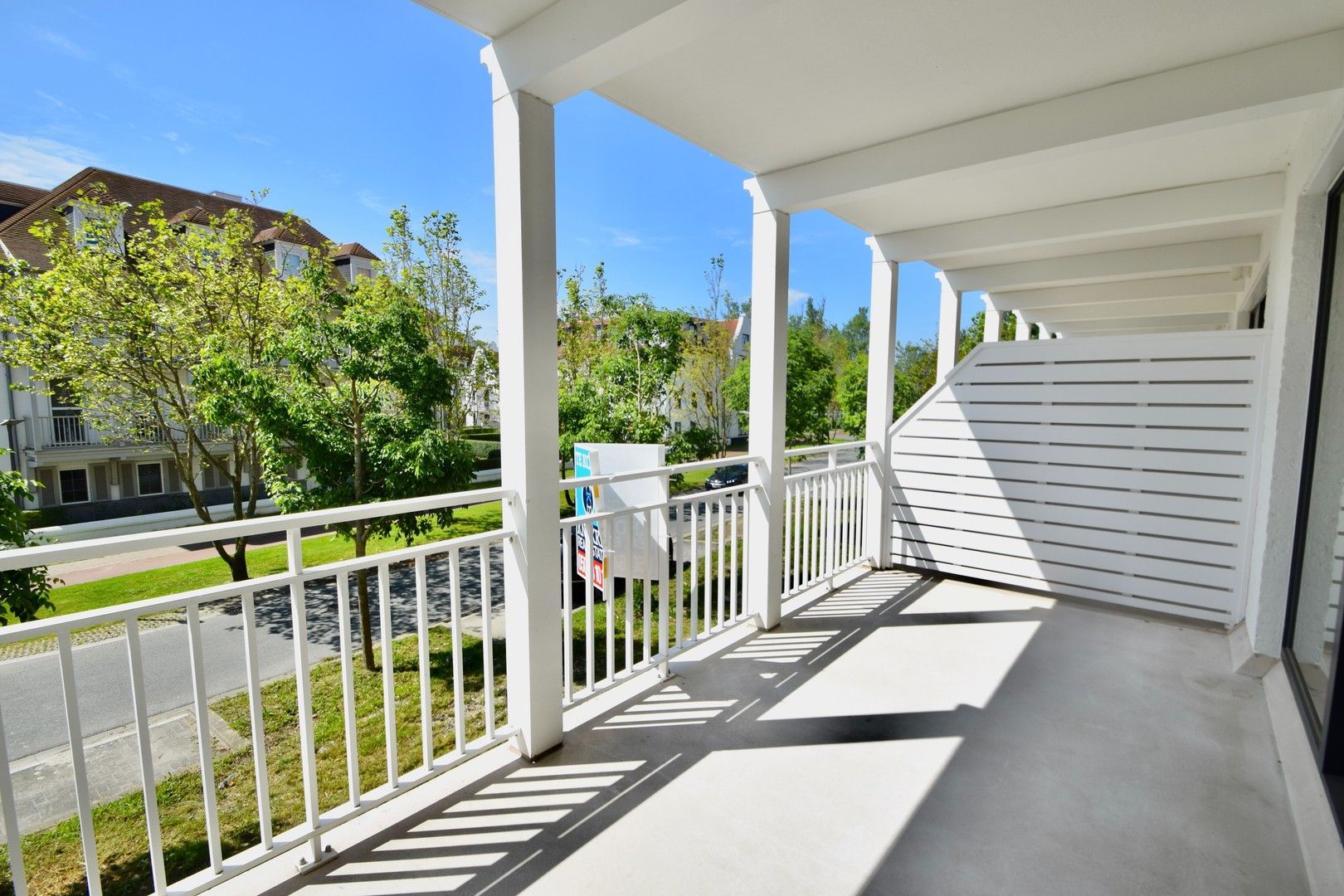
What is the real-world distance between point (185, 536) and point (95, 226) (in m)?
7.34

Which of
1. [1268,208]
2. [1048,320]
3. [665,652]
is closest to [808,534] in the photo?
[665,652]

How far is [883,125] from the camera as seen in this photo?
2740 mm

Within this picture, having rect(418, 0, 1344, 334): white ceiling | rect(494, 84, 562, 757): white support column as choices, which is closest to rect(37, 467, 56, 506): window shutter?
rect(494, 84, 562, 757): white support column

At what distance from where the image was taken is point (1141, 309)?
22.9 ft

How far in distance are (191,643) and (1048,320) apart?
9.55 meters

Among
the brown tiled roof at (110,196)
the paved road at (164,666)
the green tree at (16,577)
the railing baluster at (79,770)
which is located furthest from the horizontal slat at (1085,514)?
the brown tiled roof at (110,196)

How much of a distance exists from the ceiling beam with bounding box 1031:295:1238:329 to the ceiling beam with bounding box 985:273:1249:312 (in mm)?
307

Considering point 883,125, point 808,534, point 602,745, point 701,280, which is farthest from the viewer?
point 701,280

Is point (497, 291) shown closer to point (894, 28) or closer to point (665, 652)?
point (894, 28)

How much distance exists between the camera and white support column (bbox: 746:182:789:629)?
11.1 feet

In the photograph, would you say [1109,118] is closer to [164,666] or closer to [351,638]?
[351,638]

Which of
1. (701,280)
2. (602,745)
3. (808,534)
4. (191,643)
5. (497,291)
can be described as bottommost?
(602,745)

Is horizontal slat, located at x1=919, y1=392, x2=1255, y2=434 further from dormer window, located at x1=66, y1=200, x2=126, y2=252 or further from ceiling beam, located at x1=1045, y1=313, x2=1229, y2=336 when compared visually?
dormer window, located at x1=66, y1=200, x2=126, y2=252

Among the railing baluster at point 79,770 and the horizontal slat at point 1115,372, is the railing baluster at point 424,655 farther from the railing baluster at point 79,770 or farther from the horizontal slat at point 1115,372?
the horizontal slat at point 1115,372
